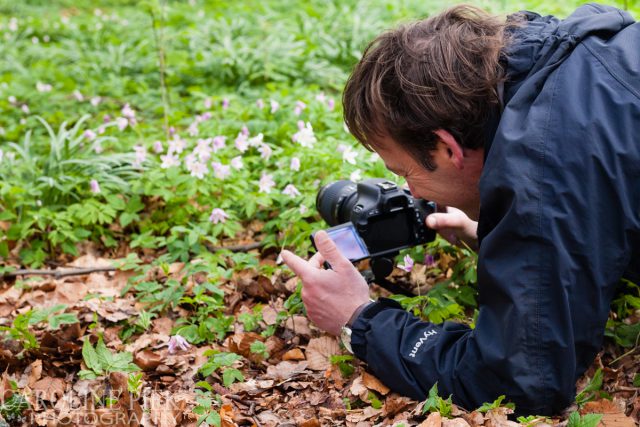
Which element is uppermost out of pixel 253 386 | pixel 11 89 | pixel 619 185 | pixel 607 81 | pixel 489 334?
pixel 607 81

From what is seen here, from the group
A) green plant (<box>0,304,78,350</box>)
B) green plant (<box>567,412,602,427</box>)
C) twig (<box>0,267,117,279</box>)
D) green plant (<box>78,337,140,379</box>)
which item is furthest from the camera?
twig (<box>0,267,117,279</box>)

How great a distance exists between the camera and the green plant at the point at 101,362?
2.59m

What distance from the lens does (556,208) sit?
1867 mm

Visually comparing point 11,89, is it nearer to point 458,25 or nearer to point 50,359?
point 50,359

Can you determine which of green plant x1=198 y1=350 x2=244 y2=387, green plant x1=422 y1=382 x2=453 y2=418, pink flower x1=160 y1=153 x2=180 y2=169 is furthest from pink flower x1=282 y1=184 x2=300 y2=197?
green plant x1=422 y1=382 x2=453 y2=418

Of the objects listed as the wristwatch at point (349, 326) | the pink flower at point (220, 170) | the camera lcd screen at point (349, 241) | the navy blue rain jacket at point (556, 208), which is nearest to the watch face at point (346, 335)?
the wristwatch at point (349, 326)

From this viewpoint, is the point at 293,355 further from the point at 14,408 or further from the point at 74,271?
the point at 74,271

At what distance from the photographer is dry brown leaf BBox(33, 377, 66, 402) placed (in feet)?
8.48

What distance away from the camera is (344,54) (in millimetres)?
6633

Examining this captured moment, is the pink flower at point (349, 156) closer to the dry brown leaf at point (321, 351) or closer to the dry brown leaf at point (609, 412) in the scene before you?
the dry brown leaf at point (321, 351)

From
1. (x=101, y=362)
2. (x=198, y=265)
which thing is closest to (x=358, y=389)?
(x=101, y=362)

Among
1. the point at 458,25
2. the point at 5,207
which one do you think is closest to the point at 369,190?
the point at 458,25

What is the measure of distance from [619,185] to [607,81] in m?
0.29

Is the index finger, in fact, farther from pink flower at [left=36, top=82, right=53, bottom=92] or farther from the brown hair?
pink flower at [left=36, top=82, right=53, bottom=92]
